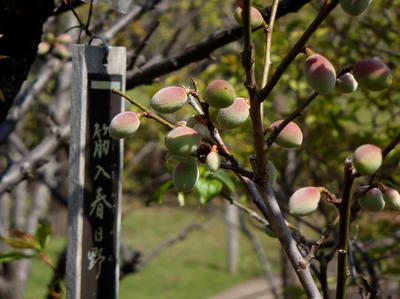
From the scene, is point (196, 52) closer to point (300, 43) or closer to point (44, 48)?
point (44, 48)

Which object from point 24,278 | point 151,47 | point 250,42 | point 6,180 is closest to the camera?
point 250,42

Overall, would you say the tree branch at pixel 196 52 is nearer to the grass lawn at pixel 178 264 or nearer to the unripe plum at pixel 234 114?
the unripe plum at pixel 234 114

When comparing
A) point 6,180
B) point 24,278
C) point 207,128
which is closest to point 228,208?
point 24,278

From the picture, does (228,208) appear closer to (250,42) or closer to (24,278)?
(24,278)

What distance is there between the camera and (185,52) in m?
1.49

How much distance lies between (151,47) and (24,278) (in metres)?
3.64

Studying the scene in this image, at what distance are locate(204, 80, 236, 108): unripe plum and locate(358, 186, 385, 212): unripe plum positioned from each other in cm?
22

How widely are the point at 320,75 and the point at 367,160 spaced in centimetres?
12

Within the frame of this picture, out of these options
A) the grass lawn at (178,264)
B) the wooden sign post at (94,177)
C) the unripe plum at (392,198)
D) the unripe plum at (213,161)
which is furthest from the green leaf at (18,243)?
the grass lawn at (178,264)

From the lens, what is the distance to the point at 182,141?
27.2 inches

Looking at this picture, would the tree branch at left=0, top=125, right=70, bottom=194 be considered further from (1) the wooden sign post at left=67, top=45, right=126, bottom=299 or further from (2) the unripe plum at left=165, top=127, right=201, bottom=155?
(2) the unripe plum at left=165, top=127, right=201, bottom=155

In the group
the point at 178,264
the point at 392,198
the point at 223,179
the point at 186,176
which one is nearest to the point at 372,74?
the point at 392,198

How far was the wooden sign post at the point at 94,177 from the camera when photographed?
3.91ft

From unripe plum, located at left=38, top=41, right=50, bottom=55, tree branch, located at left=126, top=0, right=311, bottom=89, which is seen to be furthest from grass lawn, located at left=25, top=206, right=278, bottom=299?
tree branch, located at left=126, top=0, right=311, bottom=89
